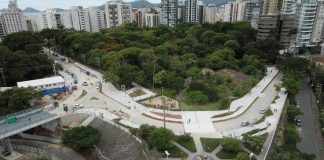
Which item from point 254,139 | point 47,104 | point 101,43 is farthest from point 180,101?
point 101,43

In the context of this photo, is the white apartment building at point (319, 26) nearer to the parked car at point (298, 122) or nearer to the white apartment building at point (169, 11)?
the parked car at point (298, 122)

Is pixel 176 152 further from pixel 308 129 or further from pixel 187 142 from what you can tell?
pixel 308 129

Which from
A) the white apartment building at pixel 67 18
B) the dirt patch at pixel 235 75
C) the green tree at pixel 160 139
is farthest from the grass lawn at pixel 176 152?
the white apartment building at pixel 67 18

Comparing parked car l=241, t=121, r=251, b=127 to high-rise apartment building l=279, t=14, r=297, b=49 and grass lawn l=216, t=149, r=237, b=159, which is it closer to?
grass lawn l=216, t=149, r=237, b=159

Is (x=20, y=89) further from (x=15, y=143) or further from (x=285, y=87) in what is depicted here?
(x=285, y=87)

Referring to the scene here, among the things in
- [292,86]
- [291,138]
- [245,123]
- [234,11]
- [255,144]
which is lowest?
[245,123]

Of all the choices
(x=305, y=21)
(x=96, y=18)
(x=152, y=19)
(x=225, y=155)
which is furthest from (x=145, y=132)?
(x=96, y=18)
